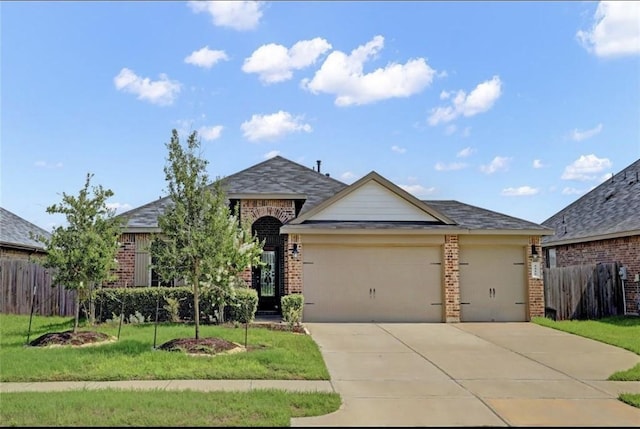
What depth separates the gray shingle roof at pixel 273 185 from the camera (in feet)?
57.7

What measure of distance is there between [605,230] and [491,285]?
5.59m

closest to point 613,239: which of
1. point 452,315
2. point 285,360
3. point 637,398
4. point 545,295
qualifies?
point 545,295

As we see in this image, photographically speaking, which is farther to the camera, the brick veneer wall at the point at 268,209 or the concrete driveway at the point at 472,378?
the brick veneer wall at the point at 268,209

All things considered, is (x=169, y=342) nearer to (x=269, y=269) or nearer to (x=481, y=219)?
(x=269, y=269)

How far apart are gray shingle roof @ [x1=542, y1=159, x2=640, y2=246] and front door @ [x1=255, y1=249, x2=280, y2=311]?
11.6 m

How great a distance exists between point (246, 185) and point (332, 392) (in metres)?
11.7

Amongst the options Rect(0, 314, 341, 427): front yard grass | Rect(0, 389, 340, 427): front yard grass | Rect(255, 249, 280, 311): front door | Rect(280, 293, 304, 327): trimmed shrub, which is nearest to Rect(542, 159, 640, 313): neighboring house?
Rect(280, 293, 304, 327): trimmed shrub

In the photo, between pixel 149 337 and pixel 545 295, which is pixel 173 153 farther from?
pixel 545 295

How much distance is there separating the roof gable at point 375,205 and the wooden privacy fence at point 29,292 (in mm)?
8485

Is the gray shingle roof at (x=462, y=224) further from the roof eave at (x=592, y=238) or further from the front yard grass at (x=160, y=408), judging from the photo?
the front yard grass at (x=160, y=408)

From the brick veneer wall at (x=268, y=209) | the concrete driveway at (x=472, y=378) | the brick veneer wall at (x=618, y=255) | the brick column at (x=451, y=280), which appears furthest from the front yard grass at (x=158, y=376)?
the brick veneer wall at (x=618, y=255)

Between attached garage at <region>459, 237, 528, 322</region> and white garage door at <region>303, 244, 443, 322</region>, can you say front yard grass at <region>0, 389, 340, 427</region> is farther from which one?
attached garage at <region>459, 237, 528, 322</region>

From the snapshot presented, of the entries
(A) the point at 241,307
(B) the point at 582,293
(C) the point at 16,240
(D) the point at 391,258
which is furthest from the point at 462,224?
(C) the point at 16,240

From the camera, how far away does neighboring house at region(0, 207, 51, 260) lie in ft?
65.5
